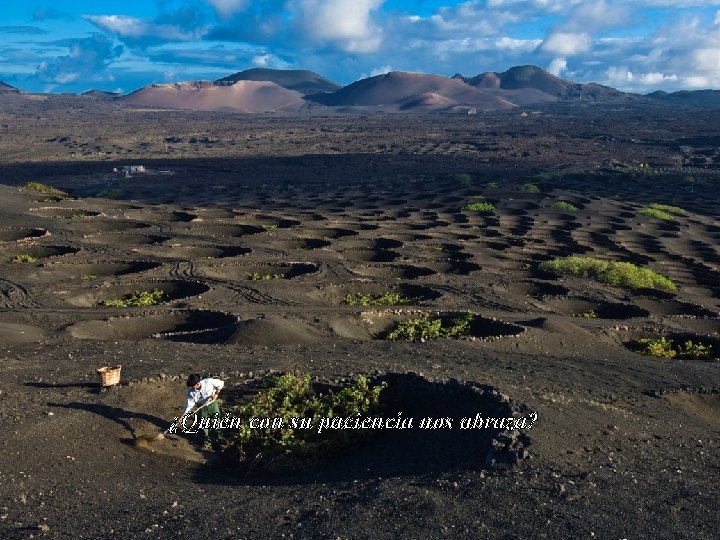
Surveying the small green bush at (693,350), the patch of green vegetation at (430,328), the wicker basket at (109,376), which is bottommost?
the small green bush at (693,350)

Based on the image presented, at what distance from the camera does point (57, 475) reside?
8.21 m

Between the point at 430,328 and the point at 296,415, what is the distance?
21.7 feet

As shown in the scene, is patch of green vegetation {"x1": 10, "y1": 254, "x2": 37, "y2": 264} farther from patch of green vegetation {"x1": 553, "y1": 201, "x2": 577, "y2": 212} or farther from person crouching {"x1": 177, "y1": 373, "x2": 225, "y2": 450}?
patch of green vegetation {"x1": 553, "y1": 201, "x2": 577, "y2": 212}

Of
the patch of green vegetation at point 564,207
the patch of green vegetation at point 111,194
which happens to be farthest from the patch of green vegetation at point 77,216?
the patch of green vegetation at point 564,207

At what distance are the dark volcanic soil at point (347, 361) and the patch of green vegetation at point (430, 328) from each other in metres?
0.38

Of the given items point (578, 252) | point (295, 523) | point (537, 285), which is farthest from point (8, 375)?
point (578, 252)

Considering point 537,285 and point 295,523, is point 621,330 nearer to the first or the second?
point 537,285

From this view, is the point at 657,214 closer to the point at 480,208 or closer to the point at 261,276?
the point at 480,208

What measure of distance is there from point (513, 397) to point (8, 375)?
793cm

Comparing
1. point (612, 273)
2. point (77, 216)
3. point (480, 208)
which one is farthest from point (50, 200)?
point (612, 273)

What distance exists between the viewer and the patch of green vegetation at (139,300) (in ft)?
58.9

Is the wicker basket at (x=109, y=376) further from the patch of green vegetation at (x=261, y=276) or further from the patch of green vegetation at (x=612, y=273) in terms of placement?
the patch of green vegetation at (x=612, y=273)

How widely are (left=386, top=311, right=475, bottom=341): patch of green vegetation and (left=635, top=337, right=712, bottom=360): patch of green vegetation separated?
148 inches

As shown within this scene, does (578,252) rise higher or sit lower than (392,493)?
lower
